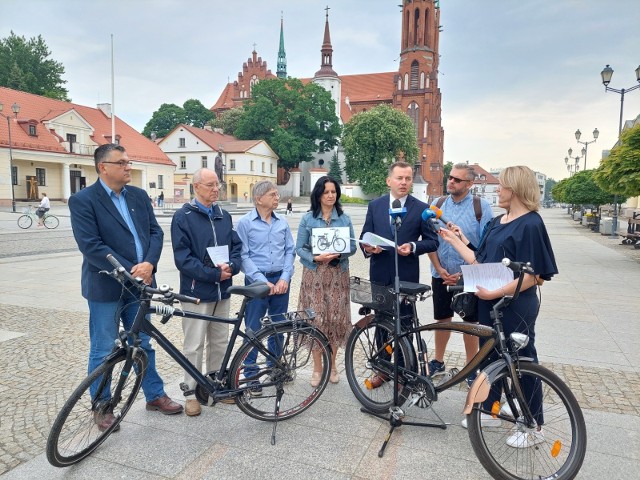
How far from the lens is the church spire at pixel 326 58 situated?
3120 inches

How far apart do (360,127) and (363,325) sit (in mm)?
55976

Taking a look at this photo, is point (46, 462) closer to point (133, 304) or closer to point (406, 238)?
point (133, 304)

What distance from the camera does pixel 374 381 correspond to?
3832mm

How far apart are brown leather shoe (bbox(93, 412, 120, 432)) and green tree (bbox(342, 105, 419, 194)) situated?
5443 cm

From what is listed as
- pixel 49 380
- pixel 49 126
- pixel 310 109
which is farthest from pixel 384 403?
pixel 310 109

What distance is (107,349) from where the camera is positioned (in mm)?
3305

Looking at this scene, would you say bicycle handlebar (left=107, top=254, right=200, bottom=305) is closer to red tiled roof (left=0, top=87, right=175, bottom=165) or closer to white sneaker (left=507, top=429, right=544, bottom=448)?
white sneaker (left=507, top=429, right=544, bottom=448)

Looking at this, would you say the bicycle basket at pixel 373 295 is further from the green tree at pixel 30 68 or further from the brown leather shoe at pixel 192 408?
the green tree at pixel 30 68

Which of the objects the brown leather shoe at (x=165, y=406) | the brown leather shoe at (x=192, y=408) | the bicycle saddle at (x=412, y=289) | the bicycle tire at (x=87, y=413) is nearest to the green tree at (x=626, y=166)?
the bicycle saddle at (x=412, y=289)

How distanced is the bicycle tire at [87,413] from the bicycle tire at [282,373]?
703 millimetres

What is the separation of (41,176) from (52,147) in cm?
277

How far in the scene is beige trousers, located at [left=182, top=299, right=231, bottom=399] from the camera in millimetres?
3633

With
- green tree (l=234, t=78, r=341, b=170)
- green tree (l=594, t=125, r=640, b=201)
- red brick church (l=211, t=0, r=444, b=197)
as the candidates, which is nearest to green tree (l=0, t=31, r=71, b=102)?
green tree (l=234, t=78, r=341, b=170)

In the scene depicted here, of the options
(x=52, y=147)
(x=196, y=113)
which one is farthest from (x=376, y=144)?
(x=52, y=147)
